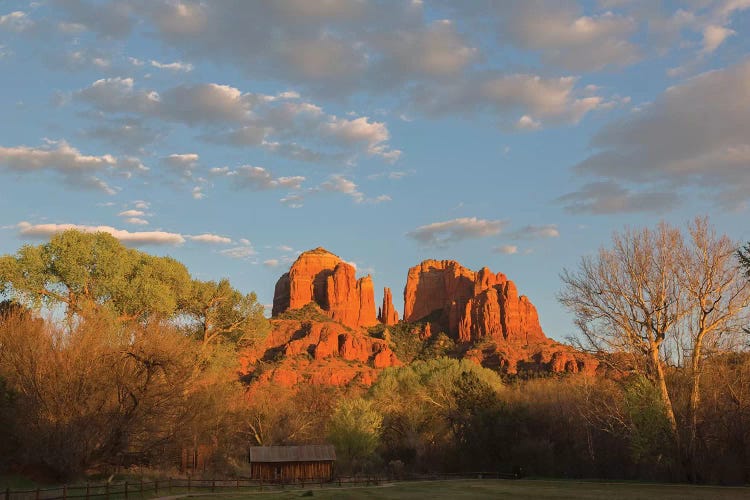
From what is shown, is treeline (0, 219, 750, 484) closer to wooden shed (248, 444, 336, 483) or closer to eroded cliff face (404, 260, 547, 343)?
wooden shed (248, 444, 336, 483)

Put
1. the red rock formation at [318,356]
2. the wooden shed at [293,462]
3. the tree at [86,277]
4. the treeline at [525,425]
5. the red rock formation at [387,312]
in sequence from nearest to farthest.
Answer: the treeline at [525,425] < the tree at [86,277] < the wooden shed at [293,462] < the red rock formation at [318,356] < the red rock formation at [387,312]

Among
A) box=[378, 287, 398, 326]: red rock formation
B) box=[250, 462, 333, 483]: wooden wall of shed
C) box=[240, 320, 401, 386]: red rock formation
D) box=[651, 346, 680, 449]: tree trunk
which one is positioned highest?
box=[378, 287, 398, 326]: red rock formation

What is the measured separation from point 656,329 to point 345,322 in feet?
457

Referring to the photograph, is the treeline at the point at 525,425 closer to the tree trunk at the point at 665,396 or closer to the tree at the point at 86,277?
the tree trunk at the point at 665,396

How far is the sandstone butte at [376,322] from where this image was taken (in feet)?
407

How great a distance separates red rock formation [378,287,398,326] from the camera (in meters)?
184

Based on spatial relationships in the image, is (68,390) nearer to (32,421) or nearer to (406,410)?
(32,421)

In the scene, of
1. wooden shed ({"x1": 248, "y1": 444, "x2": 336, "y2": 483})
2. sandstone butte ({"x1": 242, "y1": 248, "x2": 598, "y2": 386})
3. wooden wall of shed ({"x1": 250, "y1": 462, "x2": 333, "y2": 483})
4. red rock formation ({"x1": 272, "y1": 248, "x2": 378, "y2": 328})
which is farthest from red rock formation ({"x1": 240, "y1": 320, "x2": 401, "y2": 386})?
wooden wall of shed ({"x1": 250, "y1": 462, "x2": 333, "y2": 483})

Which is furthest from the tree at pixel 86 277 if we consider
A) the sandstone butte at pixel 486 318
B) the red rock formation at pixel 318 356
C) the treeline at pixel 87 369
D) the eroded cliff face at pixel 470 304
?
the eroded cliff face at pixel 470 304

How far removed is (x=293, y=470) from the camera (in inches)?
1773

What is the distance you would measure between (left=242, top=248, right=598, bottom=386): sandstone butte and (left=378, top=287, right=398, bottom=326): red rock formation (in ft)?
1.03

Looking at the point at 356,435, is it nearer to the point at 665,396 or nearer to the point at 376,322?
the point at 665,396

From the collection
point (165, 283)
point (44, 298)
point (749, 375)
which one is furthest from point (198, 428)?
point (749, 375)

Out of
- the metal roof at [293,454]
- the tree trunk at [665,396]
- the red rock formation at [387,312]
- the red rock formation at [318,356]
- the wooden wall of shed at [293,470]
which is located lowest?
the wooden wall of shed at [293,470]
